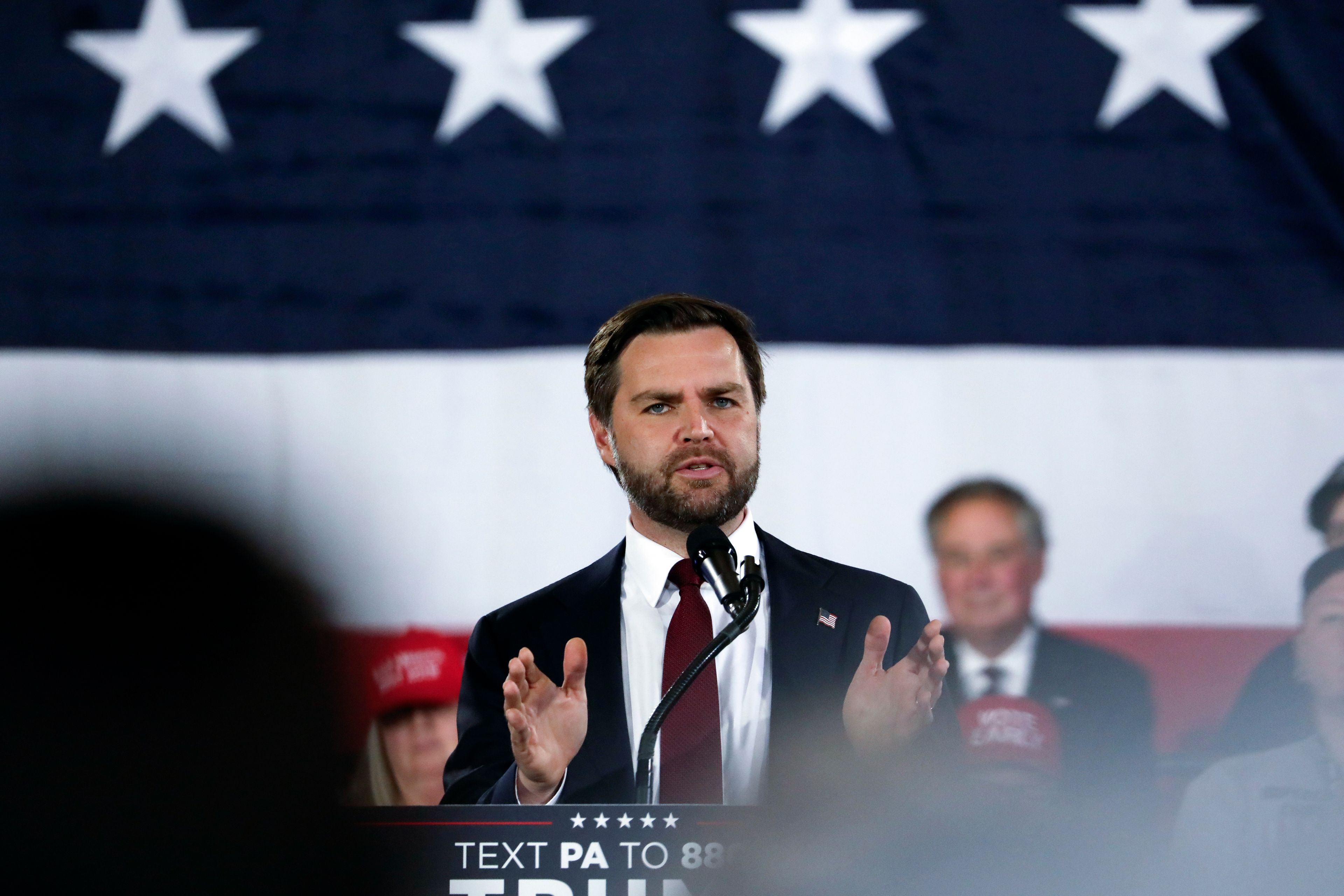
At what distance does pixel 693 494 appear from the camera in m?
1.74

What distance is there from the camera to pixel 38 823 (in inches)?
24.8

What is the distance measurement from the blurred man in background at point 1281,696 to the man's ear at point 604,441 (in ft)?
4.49

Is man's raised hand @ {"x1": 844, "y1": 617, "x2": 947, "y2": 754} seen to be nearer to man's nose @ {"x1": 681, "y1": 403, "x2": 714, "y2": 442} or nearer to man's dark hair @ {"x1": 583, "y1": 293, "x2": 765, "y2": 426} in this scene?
man's nose @ {"x1": 681, "y1": 403, "x2": 714, "y2": 442}

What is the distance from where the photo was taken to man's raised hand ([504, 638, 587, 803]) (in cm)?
134

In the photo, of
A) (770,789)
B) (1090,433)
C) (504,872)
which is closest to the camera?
(504,872)

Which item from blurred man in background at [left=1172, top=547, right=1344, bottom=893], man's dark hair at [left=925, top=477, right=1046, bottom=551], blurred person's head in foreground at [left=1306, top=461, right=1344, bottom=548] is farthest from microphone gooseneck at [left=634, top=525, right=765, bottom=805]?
blurred person's head in foreground at [left=1306, top=461, right=1344, bottom=548]

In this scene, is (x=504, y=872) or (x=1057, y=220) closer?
(x=504, y=872)

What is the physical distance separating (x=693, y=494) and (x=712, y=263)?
1170 millimetres

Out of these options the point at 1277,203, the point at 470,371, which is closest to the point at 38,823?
the point at 470,371

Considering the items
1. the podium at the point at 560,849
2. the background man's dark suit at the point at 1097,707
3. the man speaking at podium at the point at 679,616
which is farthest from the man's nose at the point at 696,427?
the background man's dark suit at the point at 1097,707

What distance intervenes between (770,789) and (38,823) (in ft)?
3.49

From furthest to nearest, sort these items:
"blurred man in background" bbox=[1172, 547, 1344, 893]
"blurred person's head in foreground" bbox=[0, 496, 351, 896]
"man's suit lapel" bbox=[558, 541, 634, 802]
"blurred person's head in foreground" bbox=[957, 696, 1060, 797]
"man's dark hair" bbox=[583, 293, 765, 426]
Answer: "blurred person's head in foreground" bbox=[957, 696, 1060, 797]
"man's dark hair" bbox=[583, 293, 765, 426]
"blurred man in background" bbox=[1172, 547, 1344, 893]
"man's suit lapel" bbox=[558, 541, 634, 802]
"blurred person's head in foreground" bbox=[0, 496, 351, 896]

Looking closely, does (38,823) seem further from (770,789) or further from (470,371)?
(470,371)

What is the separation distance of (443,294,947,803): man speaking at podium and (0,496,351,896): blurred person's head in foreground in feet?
2.63
